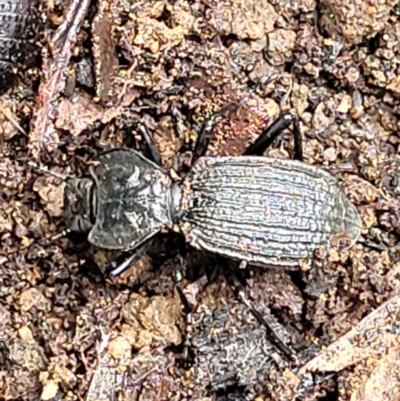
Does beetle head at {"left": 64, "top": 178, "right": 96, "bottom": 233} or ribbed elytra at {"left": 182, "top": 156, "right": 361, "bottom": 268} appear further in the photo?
beetle head at {"left": 64, "top": 178, "right": 96, "bottom": 233}

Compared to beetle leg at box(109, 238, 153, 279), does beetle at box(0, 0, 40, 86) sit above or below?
above

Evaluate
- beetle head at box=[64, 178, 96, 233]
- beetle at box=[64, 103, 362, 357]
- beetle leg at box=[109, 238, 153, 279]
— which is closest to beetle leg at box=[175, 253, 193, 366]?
A: beetle at box=[64, 103, 362, 357]

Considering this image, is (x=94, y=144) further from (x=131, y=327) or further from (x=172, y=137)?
(x=131, y=327)

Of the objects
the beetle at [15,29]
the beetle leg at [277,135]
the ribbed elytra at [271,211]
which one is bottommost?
the ribbed elytra at [271,211]

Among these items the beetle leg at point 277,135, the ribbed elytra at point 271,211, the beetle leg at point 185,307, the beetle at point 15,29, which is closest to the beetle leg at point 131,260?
the beetle leg at point 185,307

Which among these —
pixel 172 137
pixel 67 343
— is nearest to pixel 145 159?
pixel 172 137

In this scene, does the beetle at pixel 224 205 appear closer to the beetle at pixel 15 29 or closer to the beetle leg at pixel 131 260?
the beetle leg at pixel 131 260

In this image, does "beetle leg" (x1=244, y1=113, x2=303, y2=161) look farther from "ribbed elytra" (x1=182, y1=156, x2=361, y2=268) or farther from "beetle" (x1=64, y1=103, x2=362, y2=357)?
"ribbed elytra" (x1=182, y1=156, x2=361, y2=268)

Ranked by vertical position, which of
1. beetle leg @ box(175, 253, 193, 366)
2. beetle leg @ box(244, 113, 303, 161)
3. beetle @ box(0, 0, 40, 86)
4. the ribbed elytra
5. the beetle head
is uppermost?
beetle @ box(0, 0, 40, 86)
